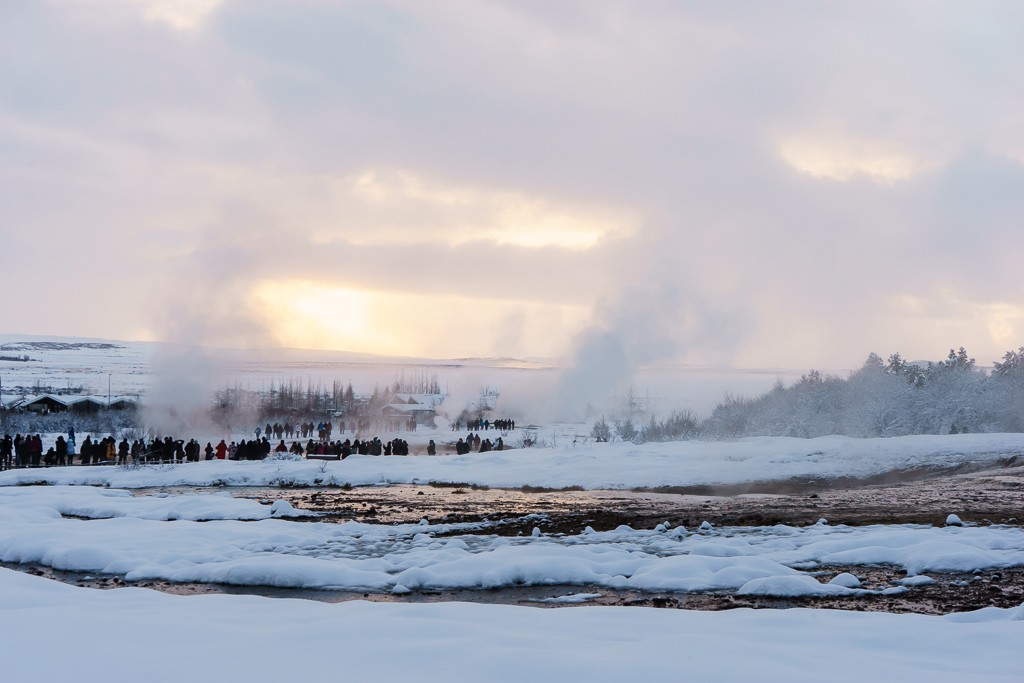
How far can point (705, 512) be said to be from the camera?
19844mm

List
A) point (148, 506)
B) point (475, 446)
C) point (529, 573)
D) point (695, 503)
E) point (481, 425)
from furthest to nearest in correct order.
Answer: point (481, 425) → point (475, 446) → point (695, 503) → point (148, 506) → point (529, 573)

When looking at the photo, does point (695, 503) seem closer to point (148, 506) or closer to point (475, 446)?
point (148, 506)

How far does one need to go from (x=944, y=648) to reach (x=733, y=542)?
7.49 metres

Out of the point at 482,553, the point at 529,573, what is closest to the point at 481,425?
the point at 482,553

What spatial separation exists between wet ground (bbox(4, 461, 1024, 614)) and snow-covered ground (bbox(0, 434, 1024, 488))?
4.21ft

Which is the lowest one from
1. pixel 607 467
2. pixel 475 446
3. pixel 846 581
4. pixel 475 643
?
pixel 846 581

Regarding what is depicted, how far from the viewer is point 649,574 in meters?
12.6

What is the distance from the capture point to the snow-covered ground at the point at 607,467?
1109 inches

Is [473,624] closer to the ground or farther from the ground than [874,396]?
closer to the ground

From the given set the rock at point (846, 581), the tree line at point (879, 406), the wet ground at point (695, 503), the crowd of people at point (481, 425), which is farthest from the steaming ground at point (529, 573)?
the crowd of people at point (481, 425)

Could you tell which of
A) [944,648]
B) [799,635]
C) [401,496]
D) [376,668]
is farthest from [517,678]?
[401,496]

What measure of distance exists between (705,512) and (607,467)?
9986 mm

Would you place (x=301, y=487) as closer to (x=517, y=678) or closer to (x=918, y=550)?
(x=918, y=550)

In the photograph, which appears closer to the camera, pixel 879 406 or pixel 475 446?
pixel 475 446
